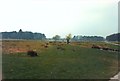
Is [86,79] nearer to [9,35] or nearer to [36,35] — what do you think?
[9,35]

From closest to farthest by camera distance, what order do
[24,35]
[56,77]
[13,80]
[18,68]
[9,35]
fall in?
[13,80] < [56,77] < [18,68] < [9,35] < [24,35]

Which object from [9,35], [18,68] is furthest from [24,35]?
[18,68]

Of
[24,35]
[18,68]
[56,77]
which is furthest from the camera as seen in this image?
[24,35]

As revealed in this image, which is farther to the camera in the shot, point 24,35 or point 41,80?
point 24,35

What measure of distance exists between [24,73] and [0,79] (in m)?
2.58

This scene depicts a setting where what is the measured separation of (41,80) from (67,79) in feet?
5.55

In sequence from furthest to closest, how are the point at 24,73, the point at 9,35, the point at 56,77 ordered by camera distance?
1. the point at 9,35
2. the point at 24,73
3. the point at 56,77

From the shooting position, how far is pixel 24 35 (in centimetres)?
15738

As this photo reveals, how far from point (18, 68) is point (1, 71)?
5.51 feet

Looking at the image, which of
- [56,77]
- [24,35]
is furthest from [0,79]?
[24,35]

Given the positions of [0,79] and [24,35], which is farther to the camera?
[24,35]

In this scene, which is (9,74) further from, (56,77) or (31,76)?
(56,77)

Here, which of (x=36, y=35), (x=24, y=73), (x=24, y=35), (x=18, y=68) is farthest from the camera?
(x=36, y=35)

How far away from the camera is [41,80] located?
18.5m
